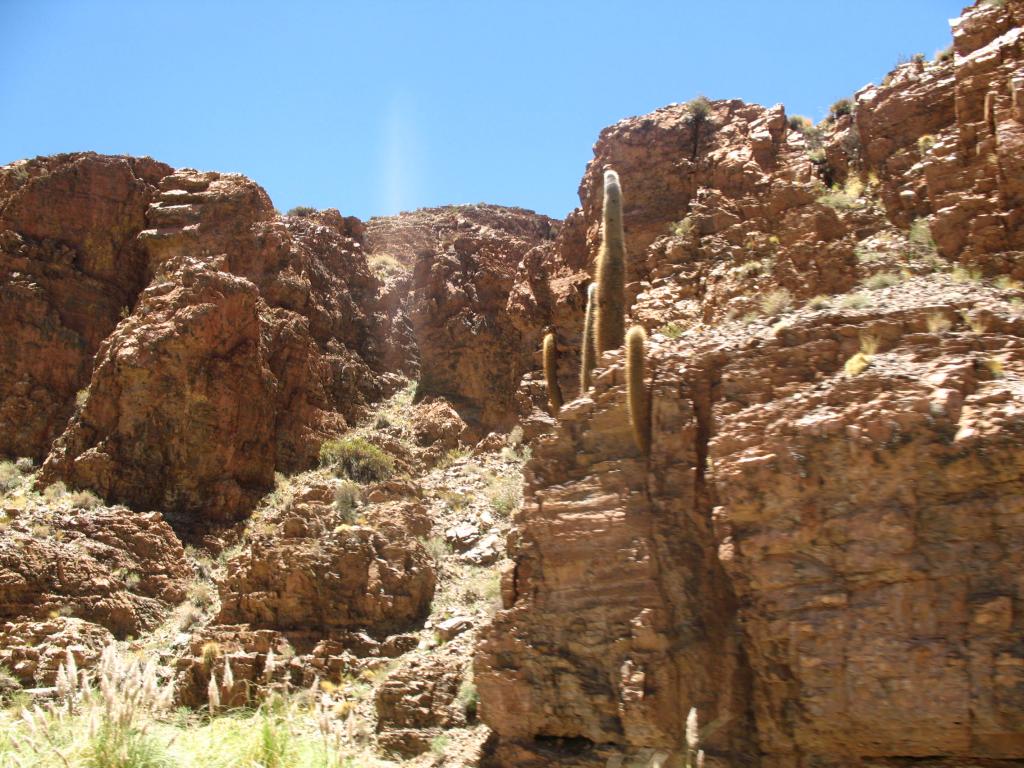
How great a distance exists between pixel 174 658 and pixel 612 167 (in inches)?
557

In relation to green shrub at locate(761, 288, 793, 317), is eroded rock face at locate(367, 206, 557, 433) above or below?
above

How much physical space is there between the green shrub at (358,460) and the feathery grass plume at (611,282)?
34.0 feet

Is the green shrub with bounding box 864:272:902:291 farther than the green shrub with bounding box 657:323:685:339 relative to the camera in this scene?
No

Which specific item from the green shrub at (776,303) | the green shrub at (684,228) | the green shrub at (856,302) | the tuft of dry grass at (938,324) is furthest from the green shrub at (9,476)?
the tuft of dry grass at (938,324)

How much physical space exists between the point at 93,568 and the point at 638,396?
11.8 meters

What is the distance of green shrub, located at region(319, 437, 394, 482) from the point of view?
25.1m

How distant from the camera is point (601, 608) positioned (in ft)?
41.0

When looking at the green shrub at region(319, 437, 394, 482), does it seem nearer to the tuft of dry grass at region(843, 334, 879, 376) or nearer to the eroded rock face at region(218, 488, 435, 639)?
the eroded rock face at region(218, 488, 435, 639)

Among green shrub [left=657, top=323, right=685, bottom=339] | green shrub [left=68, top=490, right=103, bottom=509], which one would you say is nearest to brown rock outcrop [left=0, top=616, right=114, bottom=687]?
green shrub [left=68, top=490, right=103, bottom=509]

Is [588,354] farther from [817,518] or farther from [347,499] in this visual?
[347,499]

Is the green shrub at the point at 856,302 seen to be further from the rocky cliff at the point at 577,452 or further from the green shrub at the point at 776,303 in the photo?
the green shrub at the point at 776,303

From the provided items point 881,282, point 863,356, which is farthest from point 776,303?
point 863,356

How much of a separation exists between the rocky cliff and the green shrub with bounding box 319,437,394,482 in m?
0.08

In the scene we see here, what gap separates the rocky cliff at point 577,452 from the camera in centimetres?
1041
